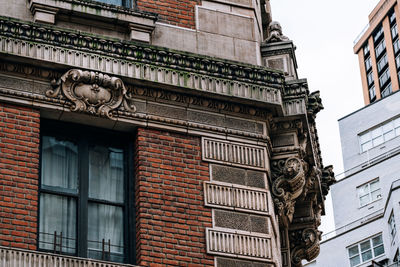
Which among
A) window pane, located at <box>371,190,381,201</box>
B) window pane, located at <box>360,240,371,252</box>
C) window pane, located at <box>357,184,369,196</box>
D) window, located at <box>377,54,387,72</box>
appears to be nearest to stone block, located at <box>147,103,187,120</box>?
window pane, located at <box>360,240,371,252</box>

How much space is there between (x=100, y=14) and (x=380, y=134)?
7664cm

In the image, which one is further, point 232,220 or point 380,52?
point 380,52

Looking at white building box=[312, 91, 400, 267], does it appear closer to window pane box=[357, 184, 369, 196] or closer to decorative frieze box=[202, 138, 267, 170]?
window pane box=[357, 184, 369, 196]

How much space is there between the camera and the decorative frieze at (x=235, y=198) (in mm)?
18234

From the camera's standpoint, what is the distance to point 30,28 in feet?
59.8

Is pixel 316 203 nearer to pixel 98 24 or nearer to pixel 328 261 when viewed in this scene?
pixel 98 24

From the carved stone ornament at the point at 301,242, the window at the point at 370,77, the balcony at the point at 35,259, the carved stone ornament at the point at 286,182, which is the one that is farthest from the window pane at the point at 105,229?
the window at the point at 370,77

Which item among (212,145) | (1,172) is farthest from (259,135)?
(1,172)

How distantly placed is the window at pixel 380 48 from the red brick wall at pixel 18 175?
419ft

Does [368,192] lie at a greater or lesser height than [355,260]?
greater

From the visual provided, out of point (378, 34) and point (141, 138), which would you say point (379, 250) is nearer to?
point (141, 138)

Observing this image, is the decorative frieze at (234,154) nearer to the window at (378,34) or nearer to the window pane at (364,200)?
the window pane at (364,200)

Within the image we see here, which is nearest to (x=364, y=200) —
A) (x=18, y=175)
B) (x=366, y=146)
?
(x=366, y=146)

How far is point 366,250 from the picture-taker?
8181 cm
